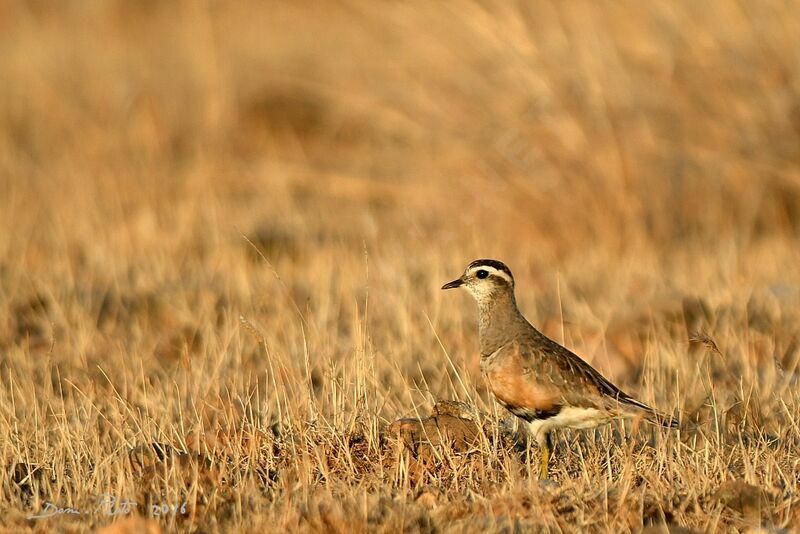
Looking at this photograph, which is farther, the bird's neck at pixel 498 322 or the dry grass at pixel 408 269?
the bird's neck at pixel 498 322

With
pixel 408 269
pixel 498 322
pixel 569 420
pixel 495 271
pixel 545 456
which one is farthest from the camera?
pixel 408 269

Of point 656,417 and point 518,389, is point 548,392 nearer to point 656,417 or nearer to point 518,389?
point 518,389

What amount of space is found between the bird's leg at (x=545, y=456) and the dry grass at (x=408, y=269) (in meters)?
0.07

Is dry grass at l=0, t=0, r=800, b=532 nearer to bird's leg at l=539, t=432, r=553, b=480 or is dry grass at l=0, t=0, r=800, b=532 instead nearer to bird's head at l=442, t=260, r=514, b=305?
bird's leg at l=539, t=432, r=553, b=480

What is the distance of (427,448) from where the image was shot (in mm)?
5309

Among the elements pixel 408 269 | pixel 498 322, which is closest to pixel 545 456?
pixel 498 322

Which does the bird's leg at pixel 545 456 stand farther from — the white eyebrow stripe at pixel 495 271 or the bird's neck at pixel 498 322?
the white eyebrow stripe at pixel 495 271

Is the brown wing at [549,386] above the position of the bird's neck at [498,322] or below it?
below

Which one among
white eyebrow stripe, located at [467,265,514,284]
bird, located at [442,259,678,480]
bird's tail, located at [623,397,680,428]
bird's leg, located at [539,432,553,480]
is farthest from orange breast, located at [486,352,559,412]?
white eyebrow stripe, located at [467,265,514,284]

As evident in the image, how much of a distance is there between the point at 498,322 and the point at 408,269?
360 cm

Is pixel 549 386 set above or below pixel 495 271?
below

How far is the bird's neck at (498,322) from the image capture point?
559cm

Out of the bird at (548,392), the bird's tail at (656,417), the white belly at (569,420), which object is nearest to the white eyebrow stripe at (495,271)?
the bird at (548,392)

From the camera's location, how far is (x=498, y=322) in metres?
→ 5.67
